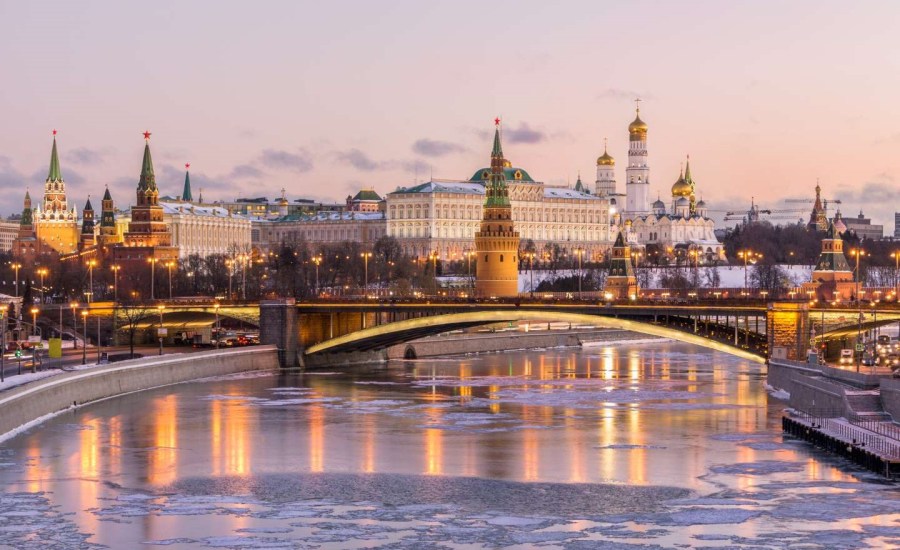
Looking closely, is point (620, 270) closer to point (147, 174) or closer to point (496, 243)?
point (496, 243)

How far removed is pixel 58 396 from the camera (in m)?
49.8

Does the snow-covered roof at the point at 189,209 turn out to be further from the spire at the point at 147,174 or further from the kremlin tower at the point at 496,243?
the kremlin tower at the point at 496,243

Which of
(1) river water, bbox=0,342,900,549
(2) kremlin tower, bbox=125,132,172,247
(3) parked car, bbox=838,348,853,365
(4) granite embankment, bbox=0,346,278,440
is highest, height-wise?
(2) kremlin tower, bbox=125,132,172,247

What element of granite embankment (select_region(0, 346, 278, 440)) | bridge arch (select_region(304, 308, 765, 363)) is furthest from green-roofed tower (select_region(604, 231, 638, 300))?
granite embankment (select_region(0, 346, 278, 440))

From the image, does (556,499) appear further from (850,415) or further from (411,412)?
(411,412)

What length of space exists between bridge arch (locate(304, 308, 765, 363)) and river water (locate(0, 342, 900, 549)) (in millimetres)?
4387

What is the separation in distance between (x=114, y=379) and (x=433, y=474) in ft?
70.0

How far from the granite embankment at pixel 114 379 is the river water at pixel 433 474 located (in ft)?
2.18

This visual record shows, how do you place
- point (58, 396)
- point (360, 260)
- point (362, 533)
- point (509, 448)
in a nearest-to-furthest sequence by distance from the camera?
point (362, 533), point (509, 448), point (58, 396), point (360, 260)

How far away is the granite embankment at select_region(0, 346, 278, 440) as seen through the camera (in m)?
45.1

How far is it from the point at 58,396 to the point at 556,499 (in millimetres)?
20357

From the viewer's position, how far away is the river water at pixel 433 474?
3061 cm

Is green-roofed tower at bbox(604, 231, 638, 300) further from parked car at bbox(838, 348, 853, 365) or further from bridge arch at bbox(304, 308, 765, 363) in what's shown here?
parked car at bbox(838, 348, 853, 365)

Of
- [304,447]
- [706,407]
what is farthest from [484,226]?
[304,447]
